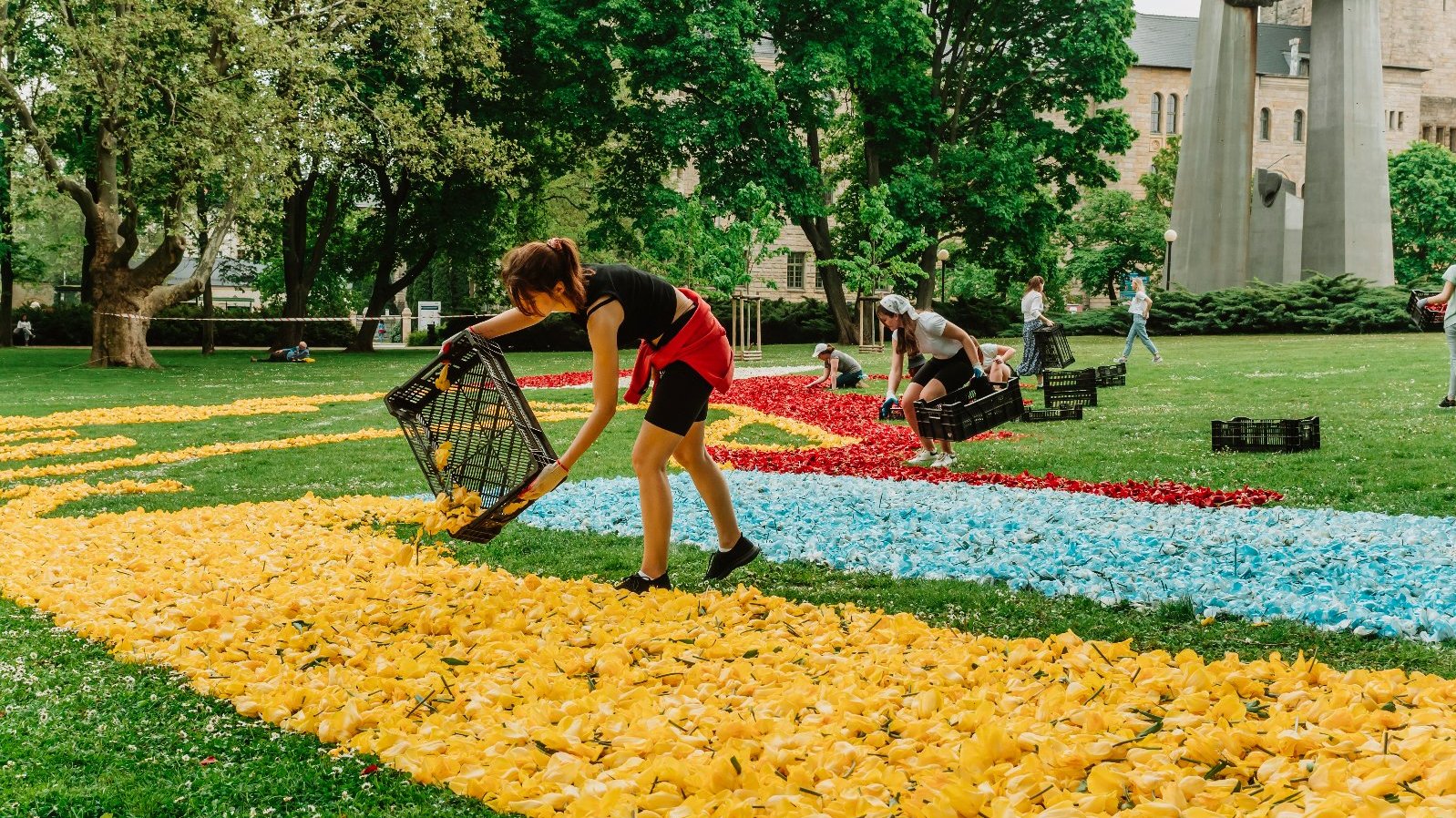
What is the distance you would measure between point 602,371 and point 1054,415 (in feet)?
34.4

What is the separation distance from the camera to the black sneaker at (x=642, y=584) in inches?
219

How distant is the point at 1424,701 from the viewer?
3.61 m

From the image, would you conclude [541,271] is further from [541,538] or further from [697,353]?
[541,538]

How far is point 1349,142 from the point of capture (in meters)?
37.3

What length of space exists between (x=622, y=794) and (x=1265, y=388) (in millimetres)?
16848

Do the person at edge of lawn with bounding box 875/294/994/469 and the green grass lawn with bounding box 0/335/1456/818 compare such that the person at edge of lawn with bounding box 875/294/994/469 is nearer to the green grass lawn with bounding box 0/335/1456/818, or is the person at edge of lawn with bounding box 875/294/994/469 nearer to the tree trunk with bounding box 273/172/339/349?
the green grass lawn with bounding box 0/335/1456/818

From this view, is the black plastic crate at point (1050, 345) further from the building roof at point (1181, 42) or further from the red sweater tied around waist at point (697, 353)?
the building roof at point (1181, 42)

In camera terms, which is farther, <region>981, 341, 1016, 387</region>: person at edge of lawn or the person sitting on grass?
the person sitting on grass

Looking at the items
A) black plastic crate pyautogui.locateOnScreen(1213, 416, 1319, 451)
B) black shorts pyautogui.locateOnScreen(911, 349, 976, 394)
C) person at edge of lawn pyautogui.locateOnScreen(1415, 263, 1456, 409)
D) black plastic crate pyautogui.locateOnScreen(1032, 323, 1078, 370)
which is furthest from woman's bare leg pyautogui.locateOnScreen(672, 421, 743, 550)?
black plastic crate pyautogui.locateOnScreen(1032, 323, 1078, 370)

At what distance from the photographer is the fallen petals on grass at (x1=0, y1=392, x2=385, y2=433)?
15492mm

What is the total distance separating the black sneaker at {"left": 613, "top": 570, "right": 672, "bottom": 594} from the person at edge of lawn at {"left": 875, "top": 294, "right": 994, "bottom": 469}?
5.07 m

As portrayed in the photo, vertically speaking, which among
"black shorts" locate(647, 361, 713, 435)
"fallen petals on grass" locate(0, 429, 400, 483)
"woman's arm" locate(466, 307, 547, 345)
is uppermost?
"woman's arm" locate(466, 307, 547, 345)

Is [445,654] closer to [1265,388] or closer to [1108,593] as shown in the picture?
[1108,593]

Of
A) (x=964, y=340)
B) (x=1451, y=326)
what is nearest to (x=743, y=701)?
(x=964, y=340)
